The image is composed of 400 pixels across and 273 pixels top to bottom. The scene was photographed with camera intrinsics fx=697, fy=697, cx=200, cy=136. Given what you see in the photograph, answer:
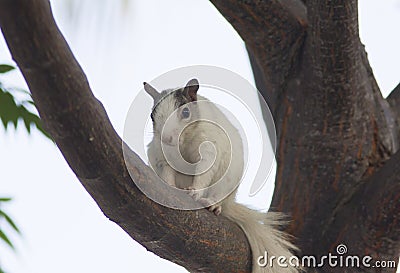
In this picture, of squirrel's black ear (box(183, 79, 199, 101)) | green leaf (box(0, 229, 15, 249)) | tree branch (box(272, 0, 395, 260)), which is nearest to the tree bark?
tree branch (box(272, 0, 395, 260))

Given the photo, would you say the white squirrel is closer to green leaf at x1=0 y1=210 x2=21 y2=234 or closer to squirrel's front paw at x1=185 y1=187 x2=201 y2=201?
squirrel's front paw at x1=185 y1=187 x2=201 y2=201

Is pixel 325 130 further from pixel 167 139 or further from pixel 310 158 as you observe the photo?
pixel 167 139

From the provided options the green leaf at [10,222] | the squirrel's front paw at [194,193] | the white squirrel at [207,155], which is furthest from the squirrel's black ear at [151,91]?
the green leaf at [10,222]

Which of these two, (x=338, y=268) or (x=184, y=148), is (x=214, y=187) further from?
(x=338, y=268)

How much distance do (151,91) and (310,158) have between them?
10.4 inches

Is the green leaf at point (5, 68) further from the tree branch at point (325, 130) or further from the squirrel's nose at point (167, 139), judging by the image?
the tree branch at point (325, 130)

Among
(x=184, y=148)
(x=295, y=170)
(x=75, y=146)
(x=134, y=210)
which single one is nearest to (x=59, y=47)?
(x=75, y=146)

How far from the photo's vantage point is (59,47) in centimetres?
63

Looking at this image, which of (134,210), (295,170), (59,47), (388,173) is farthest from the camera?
(295,170)

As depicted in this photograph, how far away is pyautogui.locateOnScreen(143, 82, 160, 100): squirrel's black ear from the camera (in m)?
1.02

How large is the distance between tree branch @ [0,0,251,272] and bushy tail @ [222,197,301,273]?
0.02 m

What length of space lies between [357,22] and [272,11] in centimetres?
13

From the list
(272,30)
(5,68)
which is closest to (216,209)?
(272,30)

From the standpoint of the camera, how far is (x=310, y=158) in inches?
42.0
